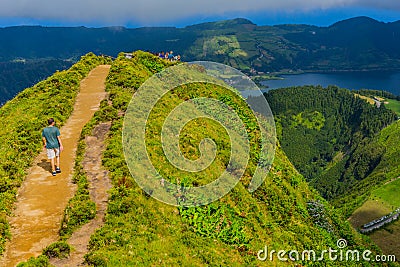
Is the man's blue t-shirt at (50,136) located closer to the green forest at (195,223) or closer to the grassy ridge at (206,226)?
the green forest at (195,223)

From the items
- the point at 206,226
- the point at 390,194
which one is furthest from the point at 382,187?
the point at 206,226

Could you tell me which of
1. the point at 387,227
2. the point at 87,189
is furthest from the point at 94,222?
the point at 387,227

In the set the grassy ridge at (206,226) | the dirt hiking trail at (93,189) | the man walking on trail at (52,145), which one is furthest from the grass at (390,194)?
the man walking on trail at (52,145)

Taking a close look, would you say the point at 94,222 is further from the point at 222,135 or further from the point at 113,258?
the point at 222,135

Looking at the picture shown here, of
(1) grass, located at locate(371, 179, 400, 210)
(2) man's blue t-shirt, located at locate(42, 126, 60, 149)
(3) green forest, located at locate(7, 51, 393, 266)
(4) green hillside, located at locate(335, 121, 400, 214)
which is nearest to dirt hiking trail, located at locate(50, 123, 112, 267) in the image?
(3) green forest, located at locate(7, 51, 393, 266)

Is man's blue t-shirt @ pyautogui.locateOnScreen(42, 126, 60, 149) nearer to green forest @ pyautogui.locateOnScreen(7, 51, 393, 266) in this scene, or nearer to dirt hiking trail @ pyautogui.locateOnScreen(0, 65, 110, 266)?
dirt hiking trail @ pyautogui.locateOnScreen(0, 65, 110, 266)
